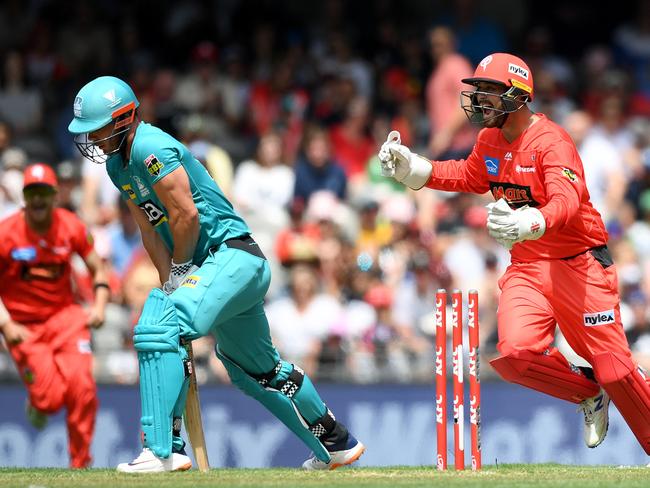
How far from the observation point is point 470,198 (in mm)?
14258

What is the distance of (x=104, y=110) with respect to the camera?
767cm

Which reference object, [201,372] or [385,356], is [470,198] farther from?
[201,372]

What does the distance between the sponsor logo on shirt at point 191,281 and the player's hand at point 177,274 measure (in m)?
0.10

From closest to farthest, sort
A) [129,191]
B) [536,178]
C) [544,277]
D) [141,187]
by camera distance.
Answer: [141,187], [129,191], [536,178], [544,277]

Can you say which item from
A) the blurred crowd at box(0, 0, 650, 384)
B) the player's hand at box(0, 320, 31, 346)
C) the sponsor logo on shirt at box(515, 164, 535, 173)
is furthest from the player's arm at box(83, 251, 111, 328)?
the sponsor logo on shirt at box(515, 164, 535, 173)

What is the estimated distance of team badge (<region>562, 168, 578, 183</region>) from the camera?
7.71 meters

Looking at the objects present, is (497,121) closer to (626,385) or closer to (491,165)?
(491,165)

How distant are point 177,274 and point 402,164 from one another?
64.2 inches

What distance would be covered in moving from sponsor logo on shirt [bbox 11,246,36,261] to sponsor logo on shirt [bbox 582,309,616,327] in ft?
15.4

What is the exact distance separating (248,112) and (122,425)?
5124mm

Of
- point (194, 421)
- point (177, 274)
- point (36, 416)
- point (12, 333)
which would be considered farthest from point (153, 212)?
point (36, 416)

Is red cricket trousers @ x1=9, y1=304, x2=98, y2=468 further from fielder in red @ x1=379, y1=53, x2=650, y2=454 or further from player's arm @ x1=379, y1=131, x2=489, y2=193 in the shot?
fielder in red @ x1=379, y1=53, x2=650, y2=454

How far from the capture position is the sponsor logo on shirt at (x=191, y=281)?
7.62 meters

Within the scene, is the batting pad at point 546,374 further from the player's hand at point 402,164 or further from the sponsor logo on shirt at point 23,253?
the sponsor logo on shirt at point 23,253
